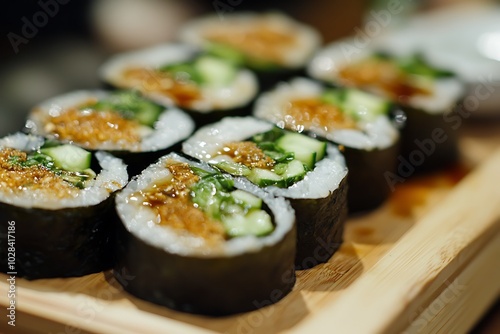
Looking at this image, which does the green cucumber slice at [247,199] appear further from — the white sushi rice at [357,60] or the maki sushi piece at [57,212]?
the white sushi rice at [357,60]

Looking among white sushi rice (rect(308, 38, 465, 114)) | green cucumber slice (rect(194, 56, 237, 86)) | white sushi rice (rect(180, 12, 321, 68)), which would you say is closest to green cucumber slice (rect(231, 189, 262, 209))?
green cucumber slice (rect(194, 56, 237, 86))

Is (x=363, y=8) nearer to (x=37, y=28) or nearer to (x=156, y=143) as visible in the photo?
(x=37, y=28)

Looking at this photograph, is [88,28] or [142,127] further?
[88,28]

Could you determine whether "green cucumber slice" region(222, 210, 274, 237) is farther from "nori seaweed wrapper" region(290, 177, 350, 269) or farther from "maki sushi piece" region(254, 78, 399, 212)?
"maki sushi piece" region(254, 78, 399, 212)

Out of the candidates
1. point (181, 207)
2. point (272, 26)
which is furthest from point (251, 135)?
point (272, 26)

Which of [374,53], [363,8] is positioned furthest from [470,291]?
[363,8]

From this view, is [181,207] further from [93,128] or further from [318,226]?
[93,128]

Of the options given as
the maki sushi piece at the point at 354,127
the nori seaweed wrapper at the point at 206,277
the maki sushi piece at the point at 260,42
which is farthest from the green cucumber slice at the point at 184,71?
the nori seaweed wrapper at the point at 206,277
